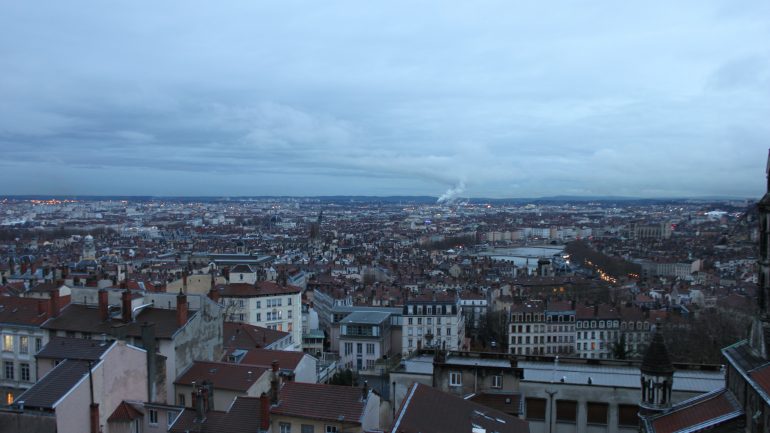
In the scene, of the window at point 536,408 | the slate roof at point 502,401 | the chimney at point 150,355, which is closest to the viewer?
the slate roof at point 502,401

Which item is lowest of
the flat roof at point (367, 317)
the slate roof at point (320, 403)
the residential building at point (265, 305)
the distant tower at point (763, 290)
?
the flat roof at point (367, 317)

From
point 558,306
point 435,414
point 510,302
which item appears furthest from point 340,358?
point 435,414

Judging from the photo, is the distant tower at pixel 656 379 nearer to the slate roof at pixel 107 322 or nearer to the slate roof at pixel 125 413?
the slate roof at pixel 125 413

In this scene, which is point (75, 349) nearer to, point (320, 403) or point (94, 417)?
point (94, 417)

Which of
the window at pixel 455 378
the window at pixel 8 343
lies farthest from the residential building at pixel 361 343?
the window at pixel 455 378

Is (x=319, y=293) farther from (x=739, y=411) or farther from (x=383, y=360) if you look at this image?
(x=739, y=411)

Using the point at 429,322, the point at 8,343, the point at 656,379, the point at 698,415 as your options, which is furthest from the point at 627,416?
the point at 429,322
